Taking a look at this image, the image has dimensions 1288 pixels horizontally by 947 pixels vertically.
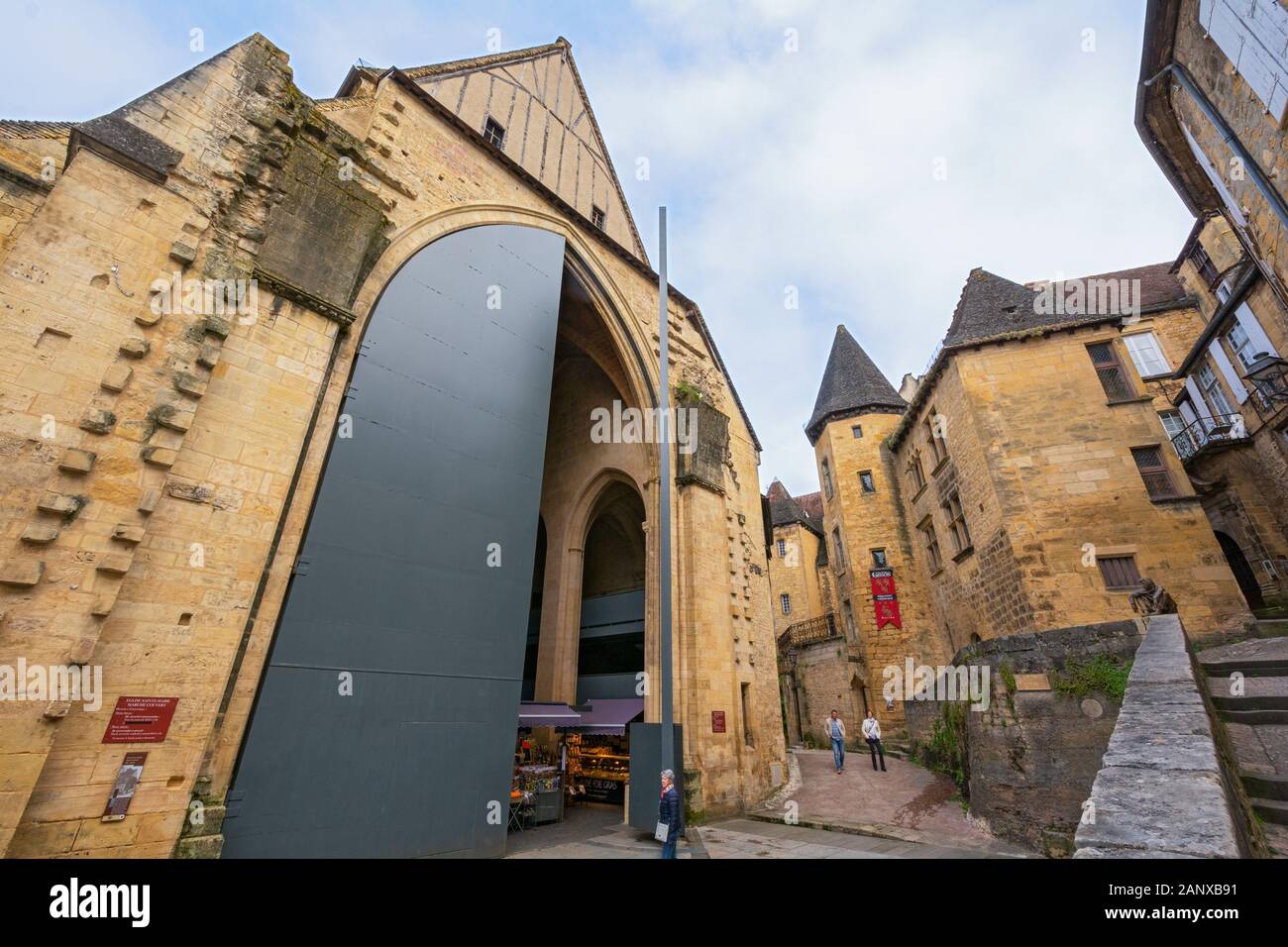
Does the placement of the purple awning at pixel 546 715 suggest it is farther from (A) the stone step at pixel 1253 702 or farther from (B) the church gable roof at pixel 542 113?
(B) the church gable roof at pixel 542 113

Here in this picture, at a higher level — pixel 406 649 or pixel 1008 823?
pixel 406 649

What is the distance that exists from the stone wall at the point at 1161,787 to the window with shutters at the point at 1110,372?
1167 cm

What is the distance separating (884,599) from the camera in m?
18.9

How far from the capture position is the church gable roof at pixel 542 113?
1123 centimetres

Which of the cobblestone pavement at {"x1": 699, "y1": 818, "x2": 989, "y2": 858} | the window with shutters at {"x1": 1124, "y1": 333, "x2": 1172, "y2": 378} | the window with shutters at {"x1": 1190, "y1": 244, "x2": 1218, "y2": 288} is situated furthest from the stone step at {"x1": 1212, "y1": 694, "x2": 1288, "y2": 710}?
the window with shutters at {"x1": 1190, "y1": 244, "x2": 1218, "y2": 288}

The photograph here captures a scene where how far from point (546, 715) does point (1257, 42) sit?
14844 mm

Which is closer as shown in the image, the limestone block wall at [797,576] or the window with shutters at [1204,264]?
the window with shutters at [1204,264]

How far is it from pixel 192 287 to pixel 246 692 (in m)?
4.52

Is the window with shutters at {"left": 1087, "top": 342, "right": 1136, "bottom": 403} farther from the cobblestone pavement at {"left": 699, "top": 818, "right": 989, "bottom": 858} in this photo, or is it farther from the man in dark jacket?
the man in dark jacket

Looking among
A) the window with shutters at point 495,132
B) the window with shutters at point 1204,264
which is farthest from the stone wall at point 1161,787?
the window with shutters at point 1204,264

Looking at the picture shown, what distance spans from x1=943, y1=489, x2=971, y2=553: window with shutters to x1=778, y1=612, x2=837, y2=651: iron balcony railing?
27.1 feet
